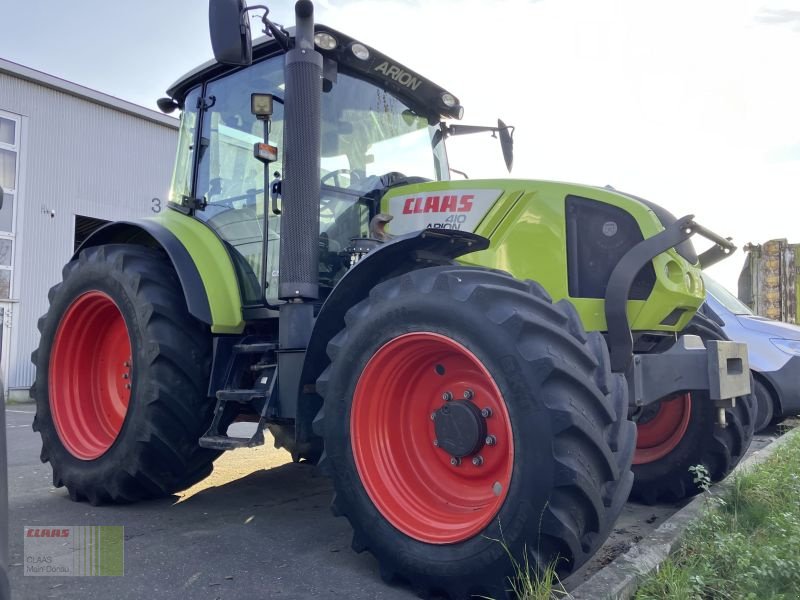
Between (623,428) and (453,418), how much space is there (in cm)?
66

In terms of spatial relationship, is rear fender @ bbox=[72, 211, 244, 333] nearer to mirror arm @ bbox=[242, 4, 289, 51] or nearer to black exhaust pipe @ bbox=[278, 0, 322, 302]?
black exhaust pipe @ bbox=[278, 0, 322, 302]

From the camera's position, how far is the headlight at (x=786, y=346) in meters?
6.98

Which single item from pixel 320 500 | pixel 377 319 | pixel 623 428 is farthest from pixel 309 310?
pixel 623 428

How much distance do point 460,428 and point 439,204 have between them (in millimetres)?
1451

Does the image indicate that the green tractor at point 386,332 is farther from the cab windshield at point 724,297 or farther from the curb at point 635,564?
the cab windshield at point 724,297

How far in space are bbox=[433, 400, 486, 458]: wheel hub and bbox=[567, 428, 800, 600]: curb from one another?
2.12 ft

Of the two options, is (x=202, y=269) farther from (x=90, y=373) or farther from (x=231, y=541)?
(x=231, y=541)

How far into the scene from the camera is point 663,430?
13.9ft

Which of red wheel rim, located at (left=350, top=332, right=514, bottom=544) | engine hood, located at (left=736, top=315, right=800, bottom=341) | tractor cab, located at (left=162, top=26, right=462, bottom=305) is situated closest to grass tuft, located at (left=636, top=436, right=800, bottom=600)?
red wheel rim, located at (left=350, top=332, right=514, bottom=544)

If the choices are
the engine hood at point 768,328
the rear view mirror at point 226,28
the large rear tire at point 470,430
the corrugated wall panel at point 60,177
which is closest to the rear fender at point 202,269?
the large rear tire at point 470,430

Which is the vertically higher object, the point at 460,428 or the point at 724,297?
the point at 724,297

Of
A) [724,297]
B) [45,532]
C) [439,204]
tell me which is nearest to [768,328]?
[724,297]

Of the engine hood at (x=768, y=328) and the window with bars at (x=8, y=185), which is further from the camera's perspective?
the window with bars at (x=8, y=185)

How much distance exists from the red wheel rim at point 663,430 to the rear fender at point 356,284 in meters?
1.86
